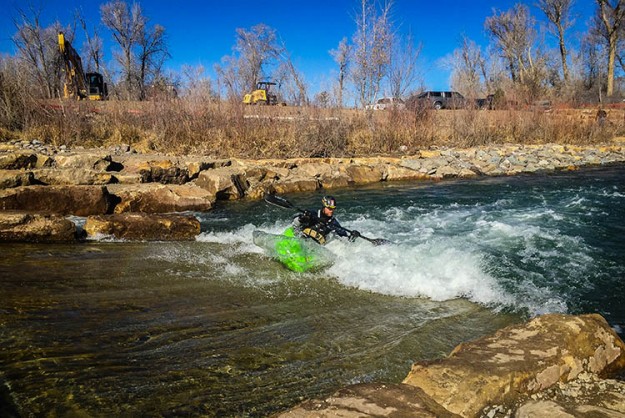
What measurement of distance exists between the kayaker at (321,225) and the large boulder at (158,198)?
155 inches

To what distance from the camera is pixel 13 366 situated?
103 inches

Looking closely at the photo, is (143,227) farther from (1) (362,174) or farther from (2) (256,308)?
(1) (362,174)

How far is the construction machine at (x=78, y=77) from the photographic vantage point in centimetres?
1981

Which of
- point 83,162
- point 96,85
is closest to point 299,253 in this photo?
point 83,162

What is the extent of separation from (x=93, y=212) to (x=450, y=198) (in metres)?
8.23

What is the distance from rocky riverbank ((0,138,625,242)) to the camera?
6.41 metres

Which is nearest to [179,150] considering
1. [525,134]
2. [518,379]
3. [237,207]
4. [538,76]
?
[237,207]

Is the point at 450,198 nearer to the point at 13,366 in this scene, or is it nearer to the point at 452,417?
the point at 452,417

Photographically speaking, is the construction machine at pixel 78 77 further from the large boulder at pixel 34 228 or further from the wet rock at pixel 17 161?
the large boulder at pixel 34 228

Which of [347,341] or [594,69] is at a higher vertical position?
[594,69]

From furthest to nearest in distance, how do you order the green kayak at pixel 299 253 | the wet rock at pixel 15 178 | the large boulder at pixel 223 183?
the large boulder at pixel 223 183
the wet rock at pixel 15 178
the green kayak at pixel 299 253

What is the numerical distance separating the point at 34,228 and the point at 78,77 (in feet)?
65.0

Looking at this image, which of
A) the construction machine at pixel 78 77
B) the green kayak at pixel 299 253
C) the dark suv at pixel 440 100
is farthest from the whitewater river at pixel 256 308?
the construction machine at pixel 78 77

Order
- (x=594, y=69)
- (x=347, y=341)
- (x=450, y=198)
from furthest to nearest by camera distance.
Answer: (x=594, y=69) → (x=450, y=198) → (x=347, y=341)
